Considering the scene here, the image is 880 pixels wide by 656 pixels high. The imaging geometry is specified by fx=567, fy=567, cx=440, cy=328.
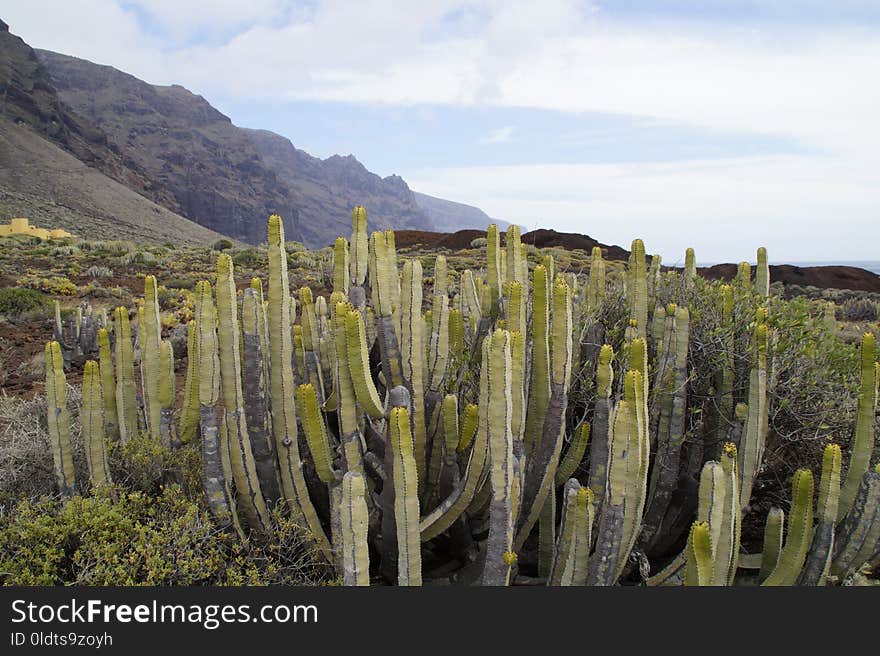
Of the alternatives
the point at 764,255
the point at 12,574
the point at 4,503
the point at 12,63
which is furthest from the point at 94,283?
the point at 12,63

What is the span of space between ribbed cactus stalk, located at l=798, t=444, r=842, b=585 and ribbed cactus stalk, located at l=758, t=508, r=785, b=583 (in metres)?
0.17

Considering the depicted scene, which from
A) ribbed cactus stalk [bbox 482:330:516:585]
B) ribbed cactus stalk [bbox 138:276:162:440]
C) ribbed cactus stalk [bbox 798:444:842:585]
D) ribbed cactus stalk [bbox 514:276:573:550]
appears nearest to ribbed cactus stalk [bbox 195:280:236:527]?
ribbed cactus stalk [bbox 138:276:162:440]

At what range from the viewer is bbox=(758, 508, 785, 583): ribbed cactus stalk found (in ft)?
10.8

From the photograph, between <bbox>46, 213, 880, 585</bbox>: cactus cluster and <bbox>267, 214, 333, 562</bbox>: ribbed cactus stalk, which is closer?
<bbox>46, 213, 880, 585</bbox>: cactus cluster

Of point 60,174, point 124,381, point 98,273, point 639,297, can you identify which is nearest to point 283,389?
point 124,381

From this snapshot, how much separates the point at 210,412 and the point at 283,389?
0.45 meters

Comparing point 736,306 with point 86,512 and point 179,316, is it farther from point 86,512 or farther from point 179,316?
point 179,316

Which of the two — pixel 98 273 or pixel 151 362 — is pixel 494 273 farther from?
pixel 98 273

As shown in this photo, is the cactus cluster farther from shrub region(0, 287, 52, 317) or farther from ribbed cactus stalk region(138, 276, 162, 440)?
shrub region(0, 287, 52, 317)

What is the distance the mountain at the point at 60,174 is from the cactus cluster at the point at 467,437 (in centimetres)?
4177

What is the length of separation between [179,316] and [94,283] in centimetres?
596

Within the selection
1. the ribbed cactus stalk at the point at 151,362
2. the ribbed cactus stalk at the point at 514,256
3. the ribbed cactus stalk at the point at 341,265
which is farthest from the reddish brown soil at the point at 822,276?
the ribbed cactus stalk at the point at 151,362

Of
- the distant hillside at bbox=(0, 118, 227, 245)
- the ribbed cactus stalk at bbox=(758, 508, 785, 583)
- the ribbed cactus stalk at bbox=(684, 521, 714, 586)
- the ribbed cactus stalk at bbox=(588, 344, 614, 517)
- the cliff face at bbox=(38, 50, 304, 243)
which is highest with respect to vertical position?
the cliff face at bbox=(38, 50, 304, 243)

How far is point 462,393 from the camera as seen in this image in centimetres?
415
